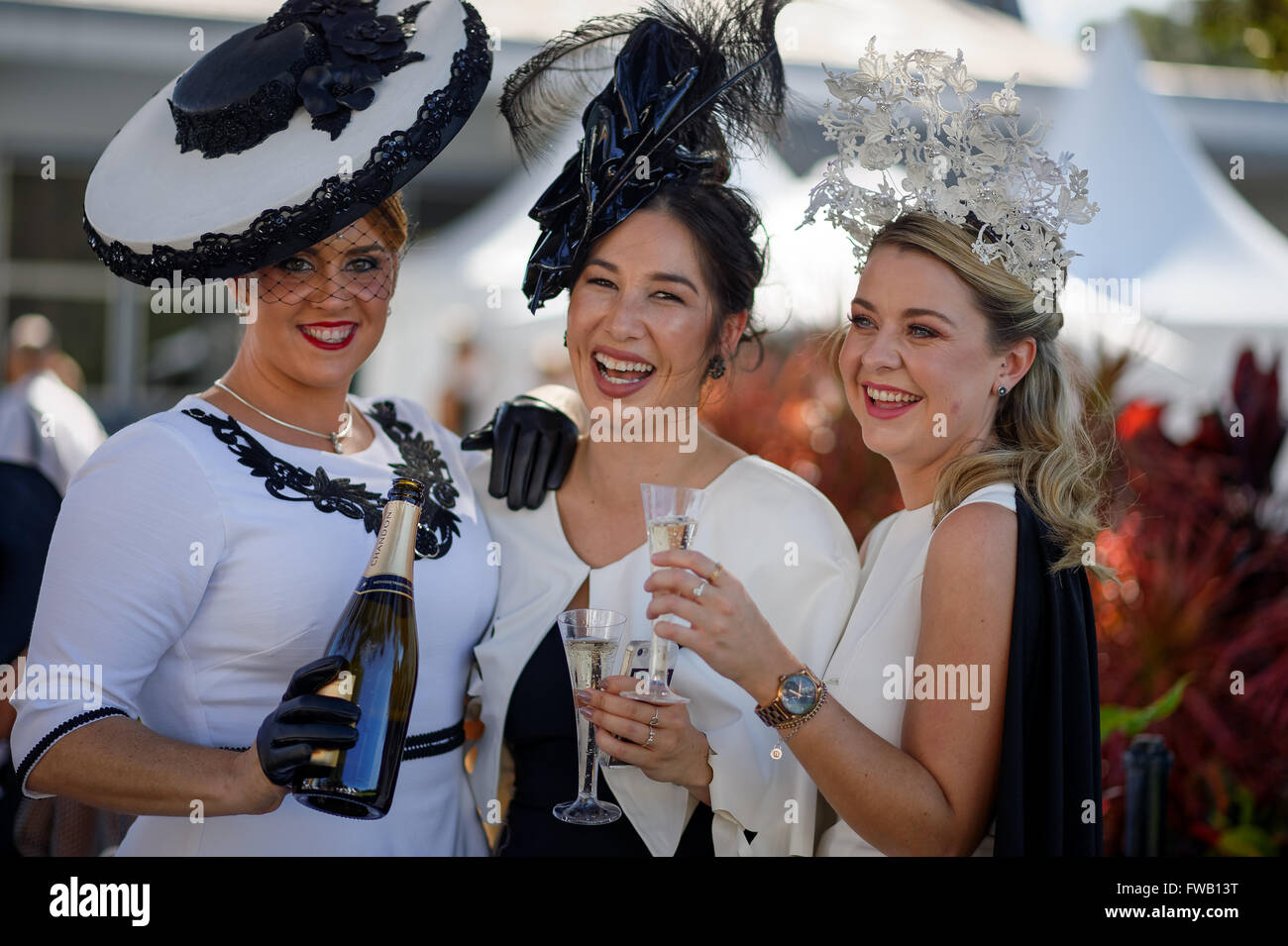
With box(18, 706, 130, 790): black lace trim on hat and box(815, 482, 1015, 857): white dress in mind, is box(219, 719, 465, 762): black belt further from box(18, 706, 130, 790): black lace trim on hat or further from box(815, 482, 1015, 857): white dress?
box(815, 482, 1015, 857): white dress

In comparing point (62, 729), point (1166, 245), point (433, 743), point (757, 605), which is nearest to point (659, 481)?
point (757, 605)

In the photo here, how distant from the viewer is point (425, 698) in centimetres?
239

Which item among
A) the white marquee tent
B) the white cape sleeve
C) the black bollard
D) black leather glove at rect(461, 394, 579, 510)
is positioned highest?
the white marquee tent

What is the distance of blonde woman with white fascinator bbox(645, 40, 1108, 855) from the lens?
6.74 ft

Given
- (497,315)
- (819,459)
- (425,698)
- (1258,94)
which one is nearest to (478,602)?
(425,698)

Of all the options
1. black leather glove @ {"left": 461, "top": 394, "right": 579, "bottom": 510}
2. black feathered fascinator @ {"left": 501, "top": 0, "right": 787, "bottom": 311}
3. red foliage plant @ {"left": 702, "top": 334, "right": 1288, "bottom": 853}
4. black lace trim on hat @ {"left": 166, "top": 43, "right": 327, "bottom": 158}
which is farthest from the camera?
red foliage plant @ {"left": 702, "top": 334, "right": 1288, "bottom": 853}

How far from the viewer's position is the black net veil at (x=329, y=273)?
2287mm

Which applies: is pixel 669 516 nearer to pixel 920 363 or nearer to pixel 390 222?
pixel 920 363

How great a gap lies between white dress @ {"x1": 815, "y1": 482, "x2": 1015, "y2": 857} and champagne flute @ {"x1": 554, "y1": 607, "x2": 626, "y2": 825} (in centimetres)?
48

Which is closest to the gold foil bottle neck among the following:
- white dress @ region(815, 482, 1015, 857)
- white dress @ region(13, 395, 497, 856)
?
white dress @ region(13, 395, 497, 856)

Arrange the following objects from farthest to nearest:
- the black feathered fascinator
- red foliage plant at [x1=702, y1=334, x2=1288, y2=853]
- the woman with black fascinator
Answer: red foliage plant at [x1=702, y1=334, x2=1288, y2=853] → the black feathered fascinator → the woman with black fascinator
